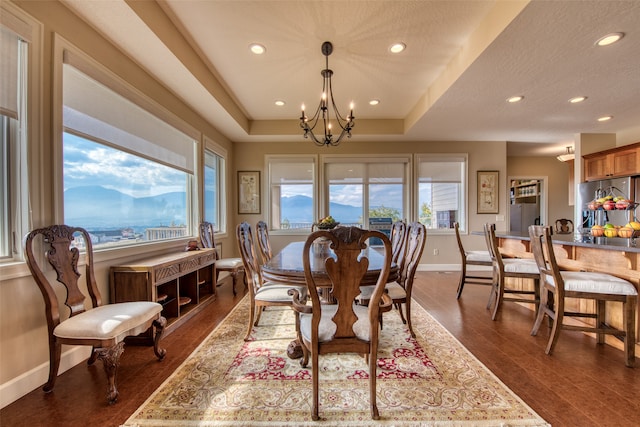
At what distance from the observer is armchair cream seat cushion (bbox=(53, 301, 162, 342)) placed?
1561mm

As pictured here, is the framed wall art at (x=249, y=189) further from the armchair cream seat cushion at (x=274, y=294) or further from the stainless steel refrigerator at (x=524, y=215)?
the stainless steel refrigerator at (x=524, y=215)

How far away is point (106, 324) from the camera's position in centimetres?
159

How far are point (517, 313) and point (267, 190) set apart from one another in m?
4.36

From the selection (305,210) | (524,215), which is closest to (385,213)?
(305,210)

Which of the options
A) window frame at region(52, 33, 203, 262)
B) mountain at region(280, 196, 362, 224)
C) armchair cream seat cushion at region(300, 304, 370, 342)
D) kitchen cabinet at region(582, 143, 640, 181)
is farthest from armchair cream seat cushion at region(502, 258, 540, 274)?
window frame at region(52, 33, 203, 262)

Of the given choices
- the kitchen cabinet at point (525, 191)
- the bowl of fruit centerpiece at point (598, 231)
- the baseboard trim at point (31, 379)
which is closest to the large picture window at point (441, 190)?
the bowl of fruit centerpiece at point (598, 231)

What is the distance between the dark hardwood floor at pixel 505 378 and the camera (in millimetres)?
1471

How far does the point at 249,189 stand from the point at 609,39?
5.08m

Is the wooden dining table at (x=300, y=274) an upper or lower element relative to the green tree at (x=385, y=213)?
lower

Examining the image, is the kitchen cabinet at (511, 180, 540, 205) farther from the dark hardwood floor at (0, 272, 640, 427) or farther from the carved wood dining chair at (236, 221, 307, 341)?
the carved wood dining chair at (236, 221, 307, 341)

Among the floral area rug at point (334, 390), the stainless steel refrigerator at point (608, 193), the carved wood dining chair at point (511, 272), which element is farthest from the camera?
the stainless steel refrigerator at point (608, 193)

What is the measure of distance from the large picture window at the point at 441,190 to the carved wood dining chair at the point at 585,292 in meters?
3.09

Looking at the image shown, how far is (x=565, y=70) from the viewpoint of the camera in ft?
8.77

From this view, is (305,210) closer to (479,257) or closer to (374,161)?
(374,161)
